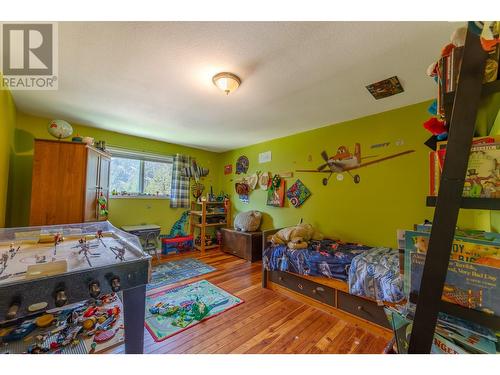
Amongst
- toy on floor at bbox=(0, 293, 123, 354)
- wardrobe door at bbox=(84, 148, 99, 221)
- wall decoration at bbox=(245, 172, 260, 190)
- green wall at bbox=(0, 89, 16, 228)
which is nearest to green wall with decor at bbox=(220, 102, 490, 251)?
wall decoration at bbox=(245, 172, 260, 190)

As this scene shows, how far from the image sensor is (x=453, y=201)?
56 cm

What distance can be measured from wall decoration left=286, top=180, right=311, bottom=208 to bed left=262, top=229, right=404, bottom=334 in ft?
2.44

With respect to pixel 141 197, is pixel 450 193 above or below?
above

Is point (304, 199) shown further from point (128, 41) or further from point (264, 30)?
point (128, 41)

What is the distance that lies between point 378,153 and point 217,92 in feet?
6.67

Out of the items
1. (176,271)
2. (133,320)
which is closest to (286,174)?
(176,271)

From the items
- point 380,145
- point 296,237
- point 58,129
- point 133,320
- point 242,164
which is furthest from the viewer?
point 242,164

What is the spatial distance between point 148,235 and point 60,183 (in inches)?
61.3

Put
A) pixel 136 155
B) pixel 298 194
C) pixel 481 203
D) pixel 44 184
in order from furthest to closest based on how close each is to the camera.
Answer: pixel 136 155 < pixel 298 194 < pixel 44 184 < pixel 481 203

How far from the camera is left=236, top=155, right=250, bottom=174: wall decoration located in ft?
13.6

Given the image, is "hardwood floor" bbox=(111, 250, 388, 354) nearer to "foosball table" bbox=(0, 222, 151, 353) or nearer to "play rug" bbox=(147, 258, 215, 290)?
"foosball table" bbox=(0, 222, 151, 353)

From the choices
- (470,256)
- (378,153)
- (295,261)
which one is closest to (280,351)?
(295,261)

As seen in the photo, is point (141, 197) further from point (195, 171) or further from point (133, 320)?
point (133, 320)
